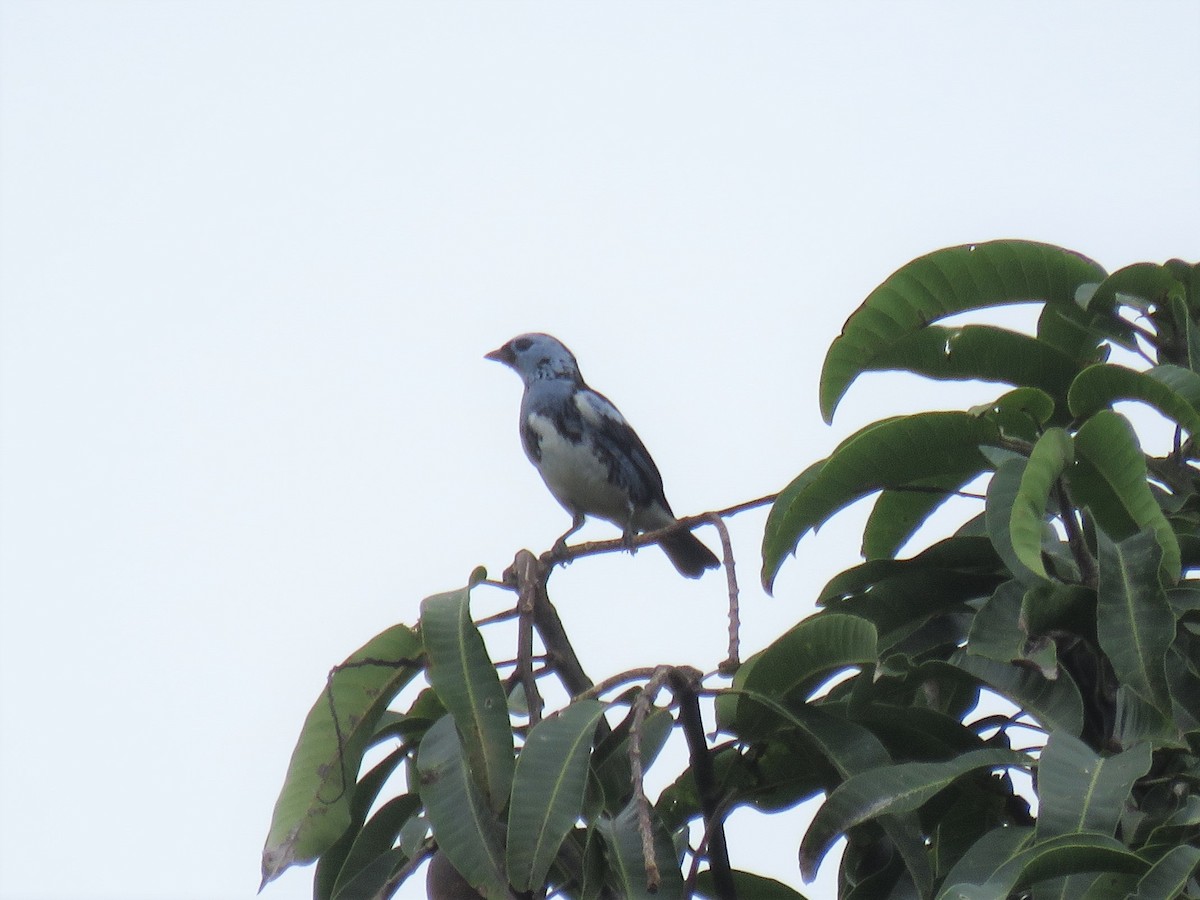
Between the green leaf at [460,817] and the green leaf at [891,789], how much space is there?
0.50 metres

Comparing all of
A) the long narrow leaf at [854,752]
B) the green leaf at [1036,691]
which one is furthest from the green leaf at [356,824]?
the green leaf at [1036,691]

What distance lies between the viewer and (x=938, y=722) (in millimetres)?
2551

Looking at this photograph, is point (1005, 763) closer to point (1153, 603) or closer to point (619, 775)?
point (1153, 603)

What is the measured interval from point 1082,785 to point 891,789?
0.95 feet

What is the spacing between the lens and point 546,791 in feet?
7.38

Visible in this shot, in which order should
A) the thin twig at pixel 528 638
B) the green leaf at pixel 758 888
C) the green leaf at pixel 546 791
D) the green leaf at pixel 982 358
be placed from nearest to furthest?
1. the green leaf at pixel 546 791
2. the thin twig at pixel 528 638
3. the green leaf at pixel 758 888
4. the green leaf at pixel 982 358

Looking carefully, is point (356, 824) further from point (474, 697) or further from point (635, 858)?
point (635, 858)

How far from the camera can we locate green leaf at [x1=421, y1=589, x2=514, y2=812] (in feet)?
7.84

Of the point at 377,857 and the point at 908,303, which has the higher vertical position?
the point at 908,303

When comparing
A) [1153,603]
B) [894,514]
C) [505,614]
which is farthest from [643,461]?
[1153,603]

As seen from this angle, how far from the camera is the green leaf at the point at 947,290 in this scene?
2.92 meters

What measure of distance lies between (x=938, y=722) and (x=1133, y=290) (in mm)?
937

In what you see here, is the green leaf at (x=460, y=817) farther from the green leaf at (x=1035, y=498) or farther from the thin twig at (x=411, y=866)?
the green leaf at (x=1035, y=498)

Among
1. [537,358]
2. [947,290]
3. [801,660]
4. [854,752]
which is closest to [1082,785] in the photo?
[854,752]
